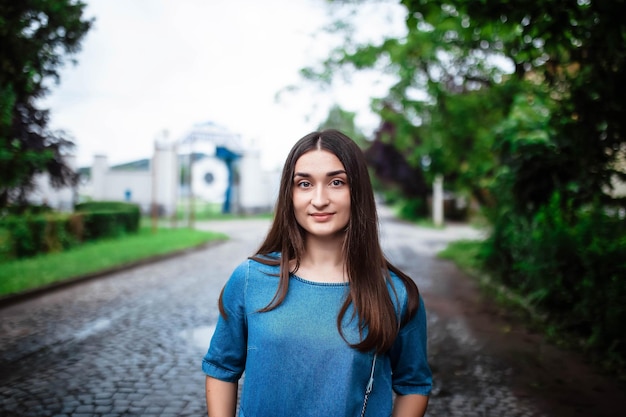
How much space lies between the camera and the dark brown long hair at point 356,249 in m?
1.62

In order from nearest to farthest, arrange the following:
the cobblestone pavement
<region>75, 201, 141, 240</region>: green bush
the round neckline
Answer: the round neckline, the cobblestone pavement, <region>75, 201, 141, 240</region>: green bush

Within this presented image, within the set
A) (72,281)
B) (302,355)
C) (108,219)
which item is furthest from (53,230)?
(302,355)

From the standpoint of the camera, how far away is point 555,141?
7.72 meters

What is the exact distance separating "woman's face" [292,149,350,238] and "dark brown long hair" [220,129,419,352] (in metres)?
0.02

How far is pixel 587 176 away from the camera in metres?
6.38

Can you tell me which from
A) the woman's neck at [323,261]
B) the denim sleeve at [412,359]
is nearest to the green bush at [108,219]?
the woman's neck at [323,261]

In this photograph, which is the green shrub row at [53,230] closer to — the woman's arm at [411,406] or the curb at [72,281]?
the curb at [72,281]

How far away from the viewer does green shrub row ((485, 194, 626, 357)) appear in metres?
5.59

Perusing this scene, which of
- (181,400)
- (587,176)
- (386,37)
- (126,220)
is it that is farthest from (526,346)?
(126,220)

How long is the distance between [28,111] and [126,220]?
8.49 metres

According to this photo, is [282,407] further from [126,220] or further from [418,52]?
[126,220]

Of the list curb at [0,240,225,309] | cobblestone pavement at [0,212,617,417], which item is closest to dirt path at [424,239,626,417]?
cobblestone pavement at [0,212,617,417]

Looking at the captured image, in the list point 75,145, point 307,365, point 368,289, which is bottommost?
point 307,365

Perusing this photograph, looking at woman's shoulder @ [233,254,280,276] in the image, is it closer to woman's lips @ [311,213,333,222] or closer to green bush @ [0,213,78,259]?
woman's lips @ [311,213,333,222]
